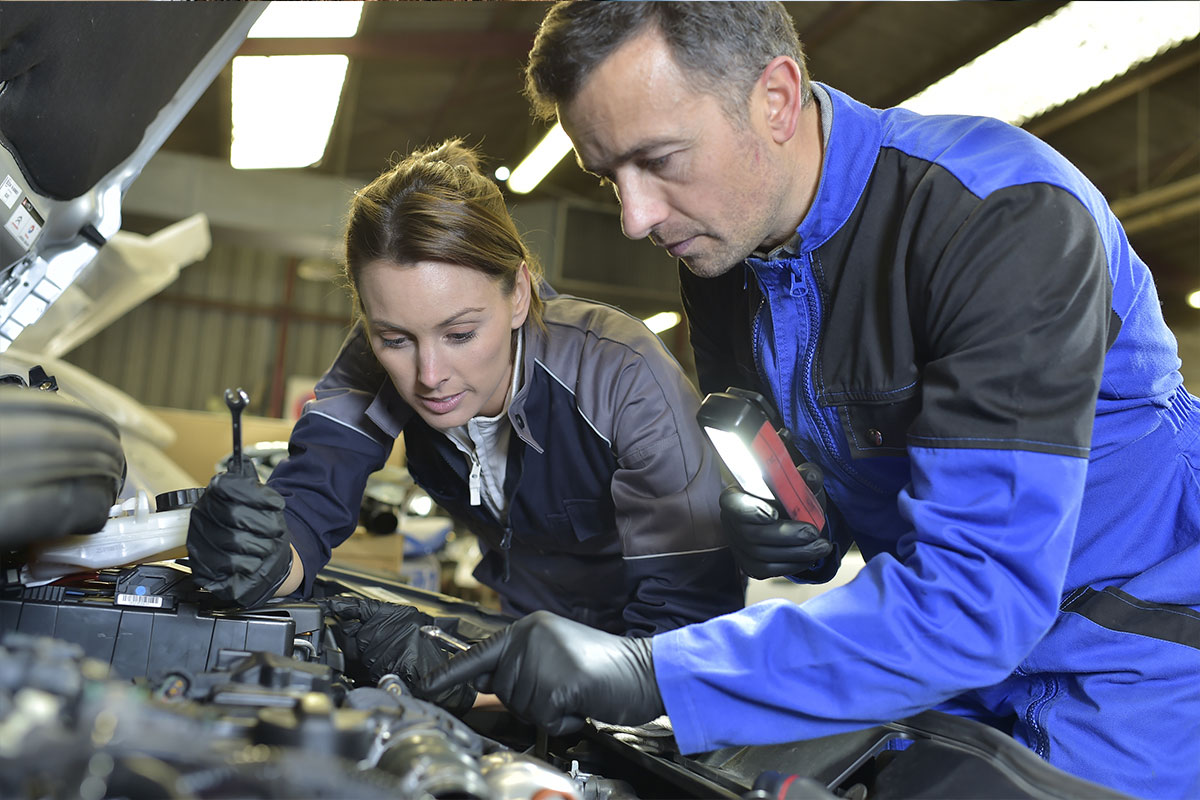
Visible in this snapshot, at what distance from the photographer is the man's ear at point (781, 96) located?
988 millimetres

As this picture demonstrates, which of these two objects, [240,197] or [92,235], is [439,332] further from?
[240,197]

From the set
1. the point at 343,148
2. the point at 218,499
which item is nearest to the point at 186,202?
the point at 343,148

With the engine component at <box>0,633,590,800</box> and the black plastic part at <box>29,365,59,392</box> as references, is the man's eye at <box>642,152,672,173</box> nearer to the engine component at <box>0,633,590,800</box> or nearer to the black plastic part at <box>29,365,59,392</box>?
the engine component at <box>0,633,590,800</box>

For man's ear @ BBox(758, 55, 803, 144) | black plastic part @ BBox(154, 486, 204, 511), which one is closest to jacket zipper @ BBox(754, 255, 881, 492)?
man's ear @ BBox(758, 55, 803, 144)

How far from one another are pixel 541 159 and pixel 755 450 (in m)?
4.50

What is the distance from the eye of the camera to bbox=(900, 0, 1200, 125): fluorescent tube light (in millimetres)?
3604

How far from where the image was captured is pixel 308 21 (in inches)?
140

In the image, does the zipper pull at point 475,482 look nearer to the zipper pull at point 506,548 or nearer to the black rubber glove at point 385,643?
the zipper pull at point 506,548

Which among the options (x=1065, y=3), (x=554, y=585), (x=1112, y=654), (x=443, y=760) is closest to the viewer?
(x=443, y=760)

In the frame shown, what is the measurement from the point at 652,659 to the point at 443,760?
0.97 feet

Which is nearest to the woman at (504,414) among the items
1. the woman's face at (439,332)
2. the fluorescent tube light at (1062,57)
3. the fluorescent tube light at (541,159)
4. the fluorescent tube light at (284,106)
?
the woman's face at (439,332)

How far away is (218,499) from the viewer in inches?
41.1

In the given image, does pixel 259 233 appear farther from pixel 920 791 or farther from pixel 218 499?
pixel 920 791

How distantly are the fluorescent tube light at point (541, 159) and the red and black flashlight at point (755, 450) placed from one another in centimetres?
386
